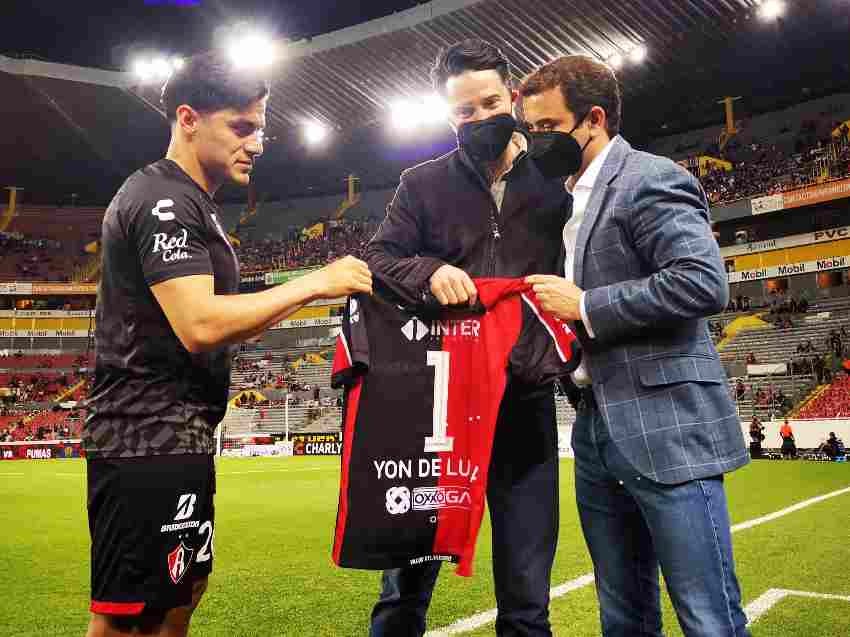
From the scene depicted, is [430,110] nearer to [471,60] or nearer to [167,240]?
[471,60]

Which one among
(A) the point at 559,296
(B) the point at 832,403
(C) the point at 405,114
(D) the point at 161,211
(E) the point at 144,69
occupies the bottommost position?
(B) the point at 832,403

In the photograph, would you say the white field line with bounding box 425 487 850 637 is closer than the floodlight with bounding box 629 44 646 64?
Yes

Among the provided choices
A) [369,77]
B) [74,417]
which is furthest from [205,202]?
[74,417]

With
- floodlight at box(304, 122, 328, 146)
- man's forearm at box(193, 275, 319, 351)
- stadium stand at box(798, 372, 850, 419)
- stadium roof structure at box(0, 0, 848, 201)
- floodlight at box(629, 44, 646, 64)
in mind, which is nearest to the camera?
man's forearm at box(193, 275, 319, 351)

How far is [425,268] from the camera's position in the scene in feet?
8.64

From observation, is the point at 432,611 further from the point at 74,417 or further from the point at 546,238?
the point at 74,417

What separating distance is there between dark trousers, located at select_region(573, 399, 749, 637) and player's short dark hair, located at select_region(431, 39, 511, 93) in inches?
50.6

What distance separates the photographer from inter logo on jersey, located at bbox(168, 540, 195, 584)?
212cm

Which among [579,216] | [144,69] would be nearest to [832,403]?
[579,216]

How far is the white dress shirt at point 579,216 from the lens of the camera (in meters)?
2.52

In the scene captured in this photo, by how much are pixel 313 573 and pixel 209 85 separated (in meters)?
4.83

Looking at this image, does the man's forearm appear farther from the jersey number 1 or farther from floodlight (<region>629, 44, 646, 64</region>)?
floodlight (<region>629, 44, 646, 64</region>)

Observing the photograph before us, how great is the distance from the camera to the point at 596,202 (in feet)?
8.03

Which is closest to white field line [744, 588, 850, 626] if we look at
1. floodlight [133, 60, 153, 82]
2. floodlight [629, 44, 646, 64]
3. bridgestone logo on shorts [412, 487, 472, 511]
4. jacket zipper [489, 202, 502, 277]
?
bridgestone logo on shorts [412, 487, 472, 511]
